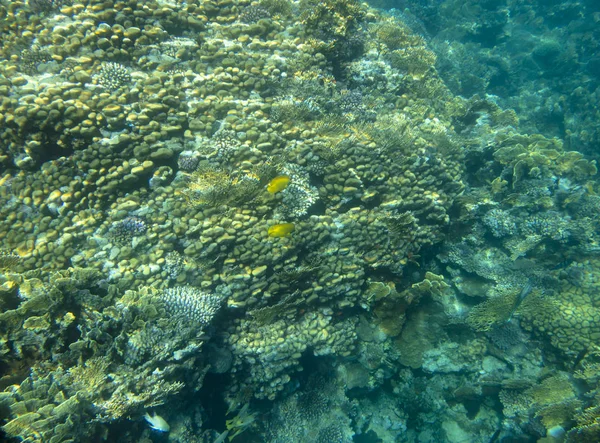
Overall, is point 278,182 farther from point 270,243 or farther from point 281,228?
point 270,243

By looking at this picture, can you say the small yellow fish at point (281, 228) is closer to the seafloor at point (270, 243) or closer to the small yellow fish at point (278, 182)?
the seafloor at point (270, 243)

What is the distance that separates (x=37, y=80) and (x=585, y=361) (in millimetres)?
9492

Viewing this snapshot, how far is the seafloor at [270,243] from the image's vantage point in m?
3.64

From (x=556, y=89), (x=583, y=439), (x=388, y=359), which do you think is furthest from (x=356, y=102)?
(x=556, y=89)

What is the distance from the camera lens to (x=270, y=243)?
430cm

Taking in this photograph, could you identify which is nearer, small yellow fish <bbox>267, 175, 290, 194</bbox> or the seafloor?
the seafloor

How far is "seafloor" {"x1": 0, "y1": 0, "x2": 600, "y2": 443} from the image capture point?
3.64 meters

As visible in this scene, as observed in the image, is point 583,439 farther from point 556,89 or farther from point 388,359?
point 556,89

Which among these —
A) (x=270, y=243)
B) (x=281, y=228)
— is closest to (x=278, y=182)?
(x=281, y=228)

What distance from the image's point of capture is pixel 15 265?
3.76 metres

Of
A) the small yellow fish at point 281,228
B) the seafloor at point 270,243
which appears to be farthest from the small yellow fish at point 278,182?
the small yellow fish at point 281,228

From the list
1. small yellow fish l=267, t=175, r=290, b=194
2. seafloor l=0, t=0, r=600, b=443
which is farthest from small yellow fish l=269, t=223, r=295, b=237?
small yellow fish l=267, t=175, r=290, b=194

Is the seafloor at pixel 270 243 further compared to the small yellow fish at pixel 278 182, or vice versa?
the small yellow fish at pixel 278 182

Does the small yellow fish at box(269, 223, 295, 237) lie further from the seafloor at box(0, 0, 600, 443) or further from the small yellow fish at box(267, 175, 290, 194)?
the small yellow fish at box(267, 175, 290, 194)
